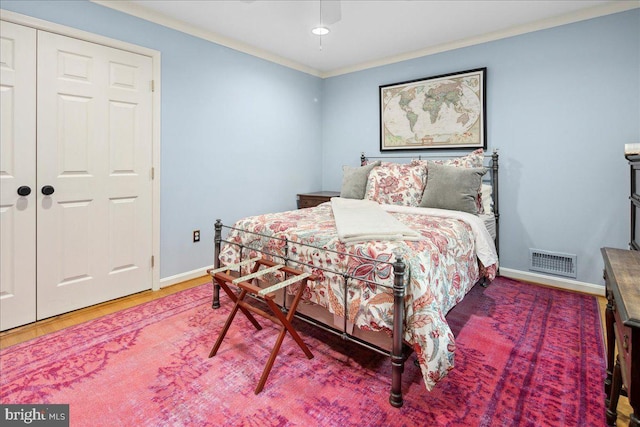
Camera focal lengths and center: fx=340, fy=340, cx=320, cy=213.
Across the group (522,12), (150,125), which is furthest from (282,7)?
(522,12)

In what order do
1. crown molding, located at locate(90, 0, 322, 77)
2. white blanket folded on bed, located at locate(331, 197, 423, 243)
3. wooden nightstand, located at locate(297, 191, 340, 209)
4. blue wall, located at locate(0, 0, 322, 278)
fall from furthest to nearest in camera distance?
wooden nightstand, located at locate(297, 191, 340, 209) → blue wall, located at locate(0, 0, 322, 278) → crown molding, located at locate(90, 0, 322, 77) → white blanket folded on bed, located at locate(331, 197, 423, 243)

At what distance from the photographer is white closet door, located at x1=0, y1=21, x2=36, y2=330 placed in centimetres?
221

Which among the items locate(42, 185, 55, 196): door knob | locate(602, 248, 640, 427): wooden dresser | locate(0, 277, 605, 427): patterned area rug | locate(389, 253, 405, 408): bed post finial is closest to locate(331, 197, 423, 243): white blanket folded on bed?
locate(389, 253, 405, 408): bed post finial

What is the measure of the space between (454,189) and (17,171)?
3.26 metres

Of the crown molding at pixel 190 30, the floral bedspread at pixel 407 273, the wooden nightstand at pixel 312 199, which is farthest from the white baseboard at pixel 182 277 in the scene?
the crown molding at pixel 190 30

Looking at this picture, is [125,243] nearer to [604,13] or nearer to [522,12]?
[522,12]

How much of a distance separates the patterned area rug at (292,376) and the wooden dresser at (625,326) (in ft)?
0.78

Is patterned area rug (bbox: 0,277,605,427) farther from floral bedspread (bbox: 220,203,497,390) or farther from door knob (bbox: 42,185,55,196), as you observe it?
door knob (bbox: 42,185,55,196)

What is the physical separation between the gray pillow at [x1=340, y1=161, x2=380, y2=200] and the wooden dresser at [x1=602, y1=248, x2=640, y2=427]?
7.24 feet

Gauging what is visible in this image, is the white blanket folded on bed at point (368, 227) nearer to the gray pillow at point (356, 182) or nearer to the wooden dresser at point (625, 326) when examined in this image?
the wooden dresser at point (625, 326)

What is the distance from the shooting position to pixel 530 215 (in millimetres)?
3258

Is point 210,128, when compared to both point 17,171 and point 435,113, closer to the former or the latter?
point 17,171

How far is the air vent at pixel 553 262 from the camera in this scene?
10.1 feet
